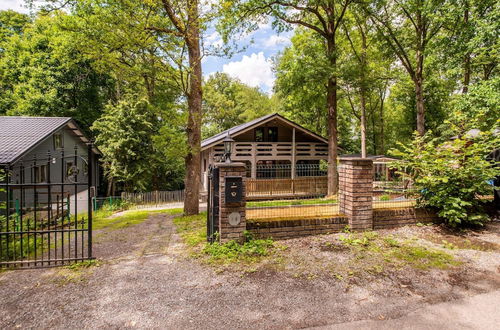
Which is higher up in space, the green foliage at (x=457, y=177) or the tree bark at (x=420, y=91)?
the tree bark at (x=420, y=91)

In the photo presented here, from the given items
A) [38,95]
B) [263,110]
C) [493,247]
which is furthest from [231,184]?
[263,110]

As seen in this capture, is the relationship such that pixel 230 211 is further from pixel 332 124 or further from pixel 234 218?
pixel 332 124

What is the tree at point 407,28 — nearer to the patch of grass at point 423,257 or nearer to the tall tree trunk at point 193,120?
the tall tree trunk at point 193,120

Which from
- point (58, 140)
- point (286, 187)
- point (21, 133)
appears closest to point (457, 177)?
point (286, 187)

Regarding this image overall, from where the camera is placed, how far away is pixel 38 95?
783 inches

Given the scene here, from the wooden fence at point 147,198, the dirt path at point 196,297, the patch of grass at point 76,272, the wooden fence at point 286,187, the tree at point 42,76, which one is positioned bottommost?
the wooden fence at point 147,198

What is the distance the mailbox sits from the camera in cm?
521

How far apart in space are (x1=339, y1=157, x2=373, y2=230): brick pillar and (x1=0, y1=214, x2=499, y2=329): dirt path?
6.29 feet

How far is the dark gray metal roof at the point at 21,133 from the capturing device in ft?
34.3

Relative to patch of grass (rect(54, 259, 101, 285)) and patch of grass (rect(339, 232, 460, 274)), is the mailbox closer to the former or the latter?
patch of grass (rect(339, 232, 460, 274))

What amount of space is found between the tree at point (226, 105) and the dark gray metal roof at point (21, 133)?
1884 centimetres

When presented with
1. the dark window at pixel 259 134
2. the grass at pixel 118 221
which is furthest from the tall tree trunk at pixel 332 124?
the grass at pixel 118 221

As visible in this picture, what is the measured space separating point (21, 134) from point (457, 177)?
17.2m

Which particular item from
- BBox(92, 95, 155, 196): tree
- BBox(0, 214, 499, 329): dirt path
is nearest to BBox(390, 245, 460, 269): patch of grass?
BBox(0, 214, 499, 329): dirt path
